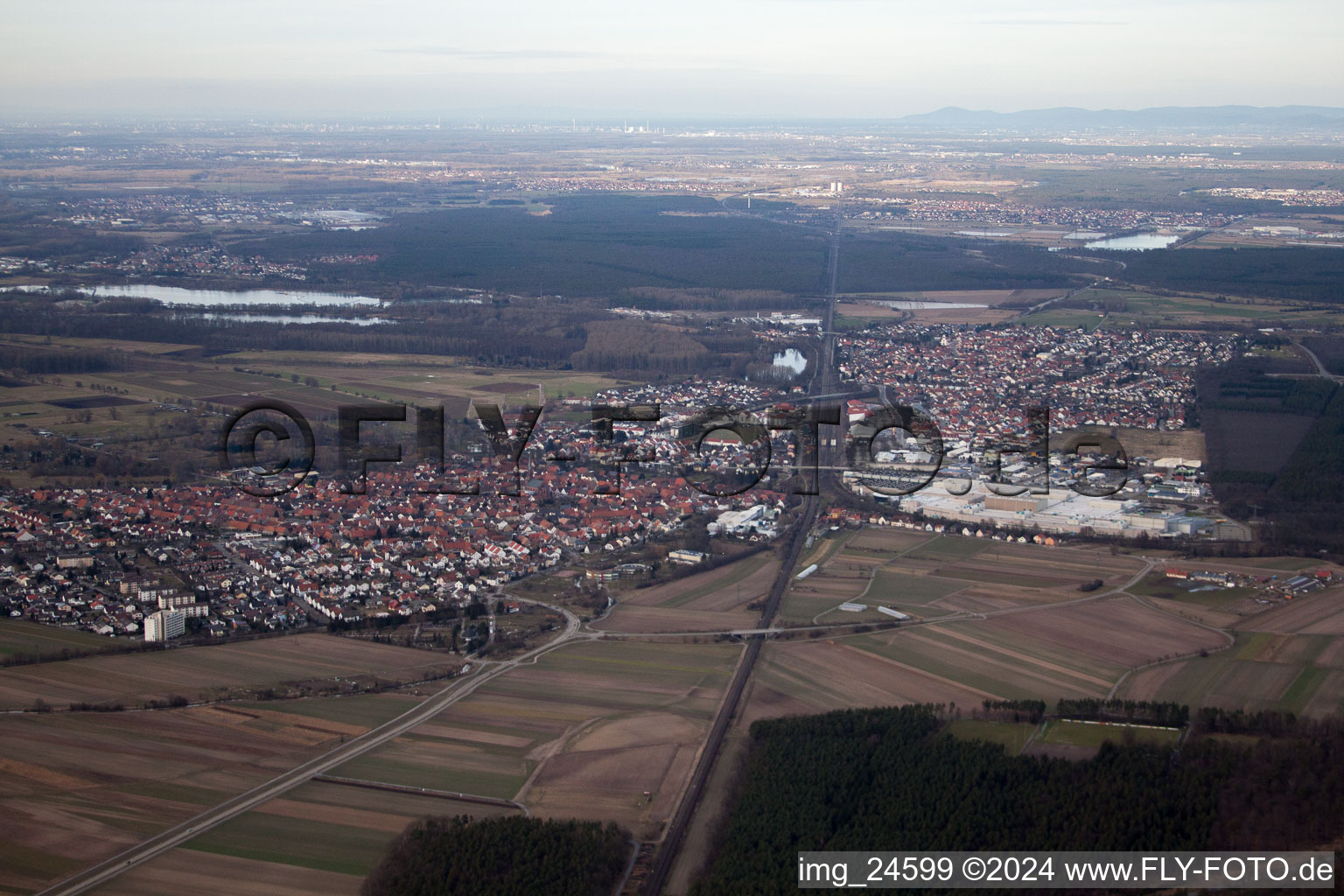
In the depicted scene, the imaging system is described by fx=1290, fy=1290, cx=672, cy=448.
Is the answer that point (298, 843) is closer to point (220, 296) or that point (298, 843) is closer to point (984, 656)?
point (984, 656)

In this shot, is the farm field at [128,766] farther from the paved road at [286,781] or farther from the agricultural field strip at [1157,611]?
the agricultural field strip at [1157,611]

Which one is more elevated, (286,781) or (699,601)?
(699,601)

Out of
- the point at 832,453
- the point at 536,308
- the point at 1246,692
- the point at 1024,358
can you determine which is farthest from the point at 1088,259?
the point at 1246,692

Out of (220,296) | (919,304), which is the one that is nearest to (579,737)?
(919,304)

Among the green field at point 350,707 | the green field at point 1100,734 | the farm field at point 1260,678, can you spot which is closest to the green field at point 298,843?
the green field at point 350,707

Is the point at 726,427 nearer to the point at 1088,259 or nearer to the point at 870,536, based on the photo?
the point at 870,536

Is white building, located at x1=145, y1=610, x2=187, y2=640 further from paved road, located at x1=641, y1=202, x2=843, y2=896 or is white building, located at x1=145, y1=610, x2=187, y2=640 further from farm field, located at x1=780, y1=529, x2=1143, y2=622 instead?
farm field, located at x1=780, y1=529, x2=1143, y2=622

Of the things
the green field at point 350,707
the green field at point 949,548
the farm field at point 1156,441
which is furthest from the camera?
the farm field at point 1156,441
